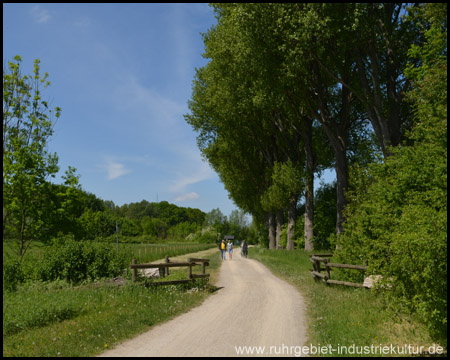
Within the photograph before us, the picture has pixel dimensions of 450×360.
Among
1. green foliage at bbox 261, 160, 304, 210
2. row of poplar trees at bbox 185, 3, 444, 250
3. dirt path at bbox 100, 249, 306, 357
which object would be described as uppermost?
row of poplar trees at bbox 185, 3, 444, 250

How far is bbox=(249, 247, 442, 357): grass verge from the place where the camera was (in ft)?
23.2

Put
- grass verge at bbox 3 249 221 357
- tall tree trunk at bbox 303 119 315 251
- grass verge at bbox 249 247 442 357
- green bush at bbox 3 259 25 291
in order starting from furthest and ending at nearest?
tall tree trunk at bbox 303 119 315 251 < green bush at bbox 3 259 25 291 < grass verge at bbox 3 249 221 357 < grass verge at bbox 249 247 442 357

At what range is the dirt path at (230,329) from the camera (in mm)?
7250

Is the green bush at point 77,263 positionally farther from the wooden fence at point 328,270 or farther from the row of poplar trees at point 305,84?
the row of poplar trees at point 305,84

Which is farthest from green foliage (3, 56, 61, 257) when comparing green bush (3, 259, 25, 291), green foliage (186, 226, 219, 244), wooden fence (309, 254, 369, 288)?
green foliage (186, 226, 219, 244)

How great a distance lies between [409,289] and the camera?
24.0ft

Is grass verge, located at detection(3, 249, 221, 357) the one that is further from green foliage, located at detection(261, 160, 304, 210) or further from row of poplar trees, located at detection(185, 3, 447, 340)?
green foliage, located at detection(261, 160, 304, 210)

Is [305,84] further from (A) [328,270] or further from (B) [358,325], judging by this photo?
(B) [358,325]

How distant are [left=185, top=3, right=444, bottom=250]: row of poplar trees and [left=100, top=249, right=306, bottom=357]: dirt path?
912 centimetres

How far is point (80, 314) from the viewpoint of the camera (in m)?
9.86

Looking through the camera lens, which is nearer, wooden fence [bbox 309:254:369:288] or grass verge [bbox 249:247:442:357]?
grass verge [bbox 249:247:442:357]

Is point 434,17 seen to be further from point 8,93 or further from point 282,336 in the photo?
point 8,93

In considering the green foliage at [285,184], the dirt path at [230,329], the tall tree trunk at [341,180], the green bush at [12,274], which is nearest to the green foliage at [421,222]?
the dirt path at [230,329]

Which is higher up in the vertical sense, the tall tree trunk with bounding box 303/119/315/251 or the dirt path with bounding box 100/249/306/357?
the tall tree trunk with bounding box 303/119/315/251
